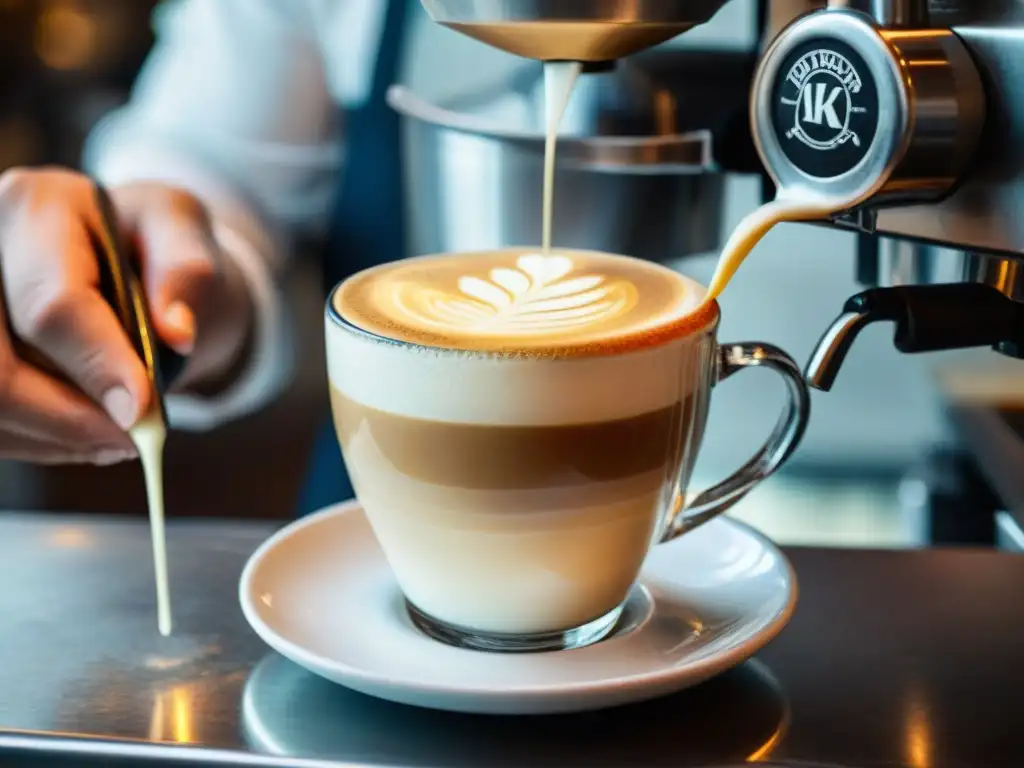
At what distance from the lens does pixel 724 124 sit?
0.51 meters

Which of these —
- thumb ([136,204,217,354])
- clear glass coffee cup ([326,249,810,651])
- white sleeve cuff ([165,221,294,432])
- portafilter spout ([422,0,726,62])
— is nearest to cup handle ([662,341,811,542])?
clear glass coffee cup ([326,249,810,651])

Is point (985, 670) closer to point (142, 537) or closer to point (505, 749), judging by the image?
point (505, 749)

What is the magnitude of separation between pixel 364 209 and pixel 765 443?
2.09 ft

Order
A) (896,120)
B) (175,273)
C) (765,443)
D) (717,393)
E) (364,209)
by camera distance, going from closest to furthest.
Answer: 1. (896,120)
2. (765,443)
3. (175,273)
4. (717,393)
5. (364,209)

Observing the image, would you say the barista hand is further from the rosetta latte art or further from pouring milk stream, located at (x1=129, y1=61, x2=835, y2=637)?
the rosetta latte art

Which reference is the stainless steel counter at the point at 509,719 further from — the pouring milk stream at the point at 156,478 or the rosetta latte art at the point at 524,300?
the rosetta latte art at the point at 524,300

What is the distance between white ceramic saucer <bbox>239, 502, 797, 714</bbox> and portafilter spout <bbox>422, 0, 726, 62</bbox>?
8.0 inches

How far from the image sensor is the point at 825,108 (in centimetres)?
40

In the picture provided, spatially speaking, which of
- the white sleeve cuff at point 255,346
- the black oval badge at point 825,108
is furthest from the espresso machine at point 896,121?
the white sleeve cuff at point 255,346

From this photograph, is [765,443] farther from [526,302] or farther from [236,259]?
[236,259]

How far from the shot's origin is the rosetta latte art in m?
0.45

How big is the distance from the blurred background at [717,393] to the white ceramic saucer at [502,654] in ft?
0.51

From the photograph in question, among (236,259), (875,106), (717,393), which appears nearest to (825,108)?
(875,106)

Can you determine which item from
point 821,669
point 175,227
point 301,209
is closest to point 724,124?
point 821,669
